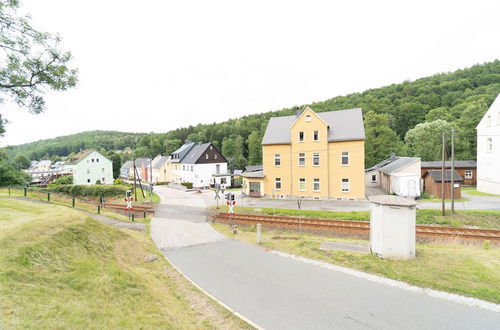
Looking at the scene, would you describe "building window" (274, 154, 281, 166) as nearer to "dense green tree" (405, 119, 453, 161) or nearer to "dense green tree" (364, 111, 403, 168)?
"dense green tree" (364, 111, 403, 168)

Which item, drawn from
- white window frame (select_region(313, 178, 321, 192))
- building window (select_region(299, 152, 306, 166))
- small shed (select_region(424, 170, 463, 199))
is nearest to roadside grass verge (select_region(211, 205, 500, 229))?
small shed (select_region(424, 170, 463, 199))

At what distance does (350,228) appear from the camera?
15680 millimetres

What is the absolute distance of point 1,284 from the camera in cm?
478

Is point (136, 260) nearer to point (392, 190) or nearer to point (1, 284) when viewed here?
point (1, 284)

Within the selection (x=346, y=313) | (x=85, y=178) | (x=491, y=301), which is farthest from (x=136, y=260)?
(x=85, y=178)

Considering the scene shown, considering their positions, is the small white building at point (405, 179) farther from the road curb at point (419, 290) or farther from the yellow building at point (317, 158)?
the road curb at point (419, 290)

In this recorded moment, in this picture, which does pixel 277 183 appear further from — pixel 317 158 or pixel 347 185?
pixel 347 185

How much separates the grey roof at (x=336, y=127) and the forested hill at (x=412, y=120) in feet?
68.5

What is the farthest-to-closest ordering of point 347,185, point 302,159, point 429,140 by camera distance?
point 429,140
point 302,159
point 347,185

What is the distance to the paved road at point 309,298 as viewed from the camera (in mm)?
5801

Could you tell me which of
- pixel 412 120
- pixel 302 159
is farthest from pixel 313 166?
pixel 412 120

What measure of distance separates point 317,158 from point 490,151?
19.0 meters

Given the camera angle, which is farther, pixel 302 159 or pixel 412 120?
pixel 412 120

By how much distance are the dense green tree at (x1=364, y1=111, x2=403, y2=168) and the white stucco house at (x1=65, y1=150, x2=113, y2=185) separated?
5179 cm
